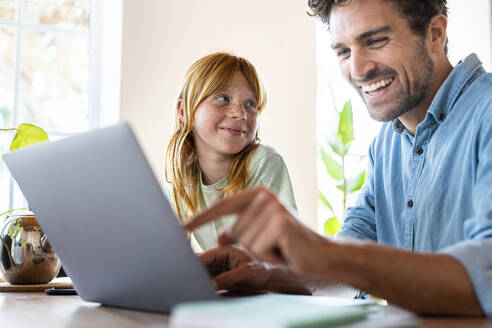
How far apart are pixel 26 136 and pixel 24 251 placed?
327mm

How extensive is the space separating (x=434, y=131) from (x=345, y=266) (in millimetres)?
671

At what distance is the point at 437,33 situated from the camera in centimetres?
132

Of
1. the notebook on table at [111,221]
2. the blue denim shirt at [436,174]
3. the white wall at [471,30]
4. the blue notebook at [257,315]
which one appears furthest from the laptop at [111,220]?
the white wall at [471,30]

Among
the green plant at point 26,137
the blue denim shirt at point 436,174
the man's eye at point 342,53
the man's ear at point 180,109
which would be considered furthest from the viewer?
the man's ear at point 180,109

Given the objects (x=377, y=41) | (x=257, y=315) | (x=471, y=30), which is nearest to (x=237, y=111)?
(x=377, y=41)

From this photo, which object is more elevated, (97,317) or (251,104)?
(251,104)

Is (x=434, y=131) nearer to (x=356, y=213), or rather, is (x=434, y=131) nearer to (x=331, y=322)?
(x=356, y=213)

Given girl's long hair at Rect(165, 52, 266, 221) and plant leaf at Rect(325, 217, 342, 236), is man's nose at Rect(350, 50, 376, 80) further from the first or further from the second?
plant leaf at Rect(325, 217, 342, 236)

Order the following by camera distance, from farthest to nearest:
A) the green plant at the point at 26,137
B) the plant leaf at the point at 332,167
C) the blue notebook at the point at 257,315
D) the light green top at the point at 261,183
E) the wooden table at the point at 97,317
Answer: the plant leaf at the point at 332,167, the light green top at the point at 261,183, the green plant at the point at 26,137, the wooden table at the point at 97,317, the blue notebook at the point at 257,315

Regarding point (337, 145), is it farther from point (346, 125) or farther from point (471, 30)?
point (471, 30)

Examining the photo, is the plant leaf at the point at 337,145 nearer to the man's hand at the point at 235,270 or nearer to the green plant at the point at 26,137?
the green plant at the point at 26,137

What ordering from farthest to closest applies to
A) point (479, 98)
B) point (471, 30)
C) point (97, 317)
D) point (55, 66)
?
1. point (471, 30)
2. point (55, 66)
3. point (479, 98)
4. point (97, 317)

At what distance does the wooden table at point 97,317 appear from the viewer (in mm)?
648

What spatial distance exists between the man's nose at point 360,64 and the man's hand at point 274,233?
683 millimetres
